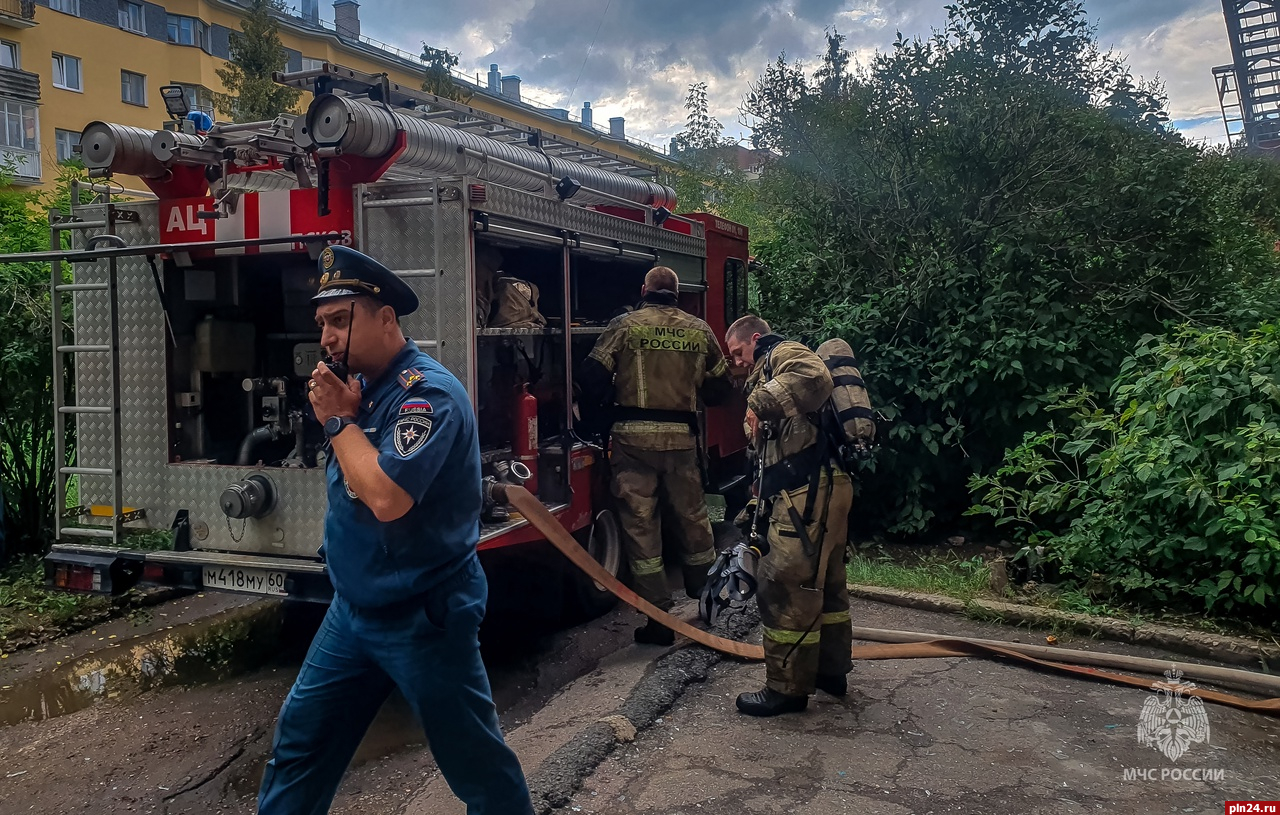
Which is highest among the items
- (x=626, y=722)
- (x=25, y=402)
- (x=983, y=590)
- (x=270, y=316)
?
(x=270, y=316)

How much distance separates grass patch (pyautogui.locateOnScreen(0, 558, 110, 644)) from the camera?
17.6 feet

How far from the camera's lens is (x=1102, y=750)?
3.53 m

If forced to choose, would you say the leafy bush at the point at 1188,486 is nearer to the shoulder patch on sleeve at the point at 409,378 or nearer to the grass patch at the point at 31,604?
the shoulder patch on sleeve at the point at 409,378

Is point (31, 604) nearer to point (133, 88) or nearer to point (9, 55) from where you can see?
point (9, 55)

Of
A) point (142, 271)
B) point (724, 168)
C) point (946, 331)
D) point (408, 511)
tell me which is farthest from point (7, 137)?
point (408, 511)

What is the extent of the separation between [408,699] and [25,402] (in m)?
5.07

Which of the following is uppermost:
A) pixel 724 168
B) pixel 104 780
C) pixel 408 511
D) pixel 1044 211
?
pixel 724 168

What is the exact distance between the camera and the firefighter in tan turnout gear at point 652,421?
517 cm

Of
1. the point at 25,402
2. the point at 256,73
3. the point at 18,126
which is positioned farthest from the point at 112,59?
the point at 25,402

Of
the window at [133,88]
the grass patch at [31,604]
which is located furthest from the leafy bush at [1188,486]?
the window at [133,88]

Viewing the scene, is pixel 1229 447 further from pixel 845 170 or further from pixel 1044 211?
pixel 845 170

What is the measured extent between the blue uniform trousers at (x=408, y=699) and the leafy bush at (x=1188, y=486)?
13.0 feet

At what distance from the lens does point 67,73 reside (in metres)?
27.8

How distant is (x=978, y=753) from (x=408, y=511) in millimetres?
2495
